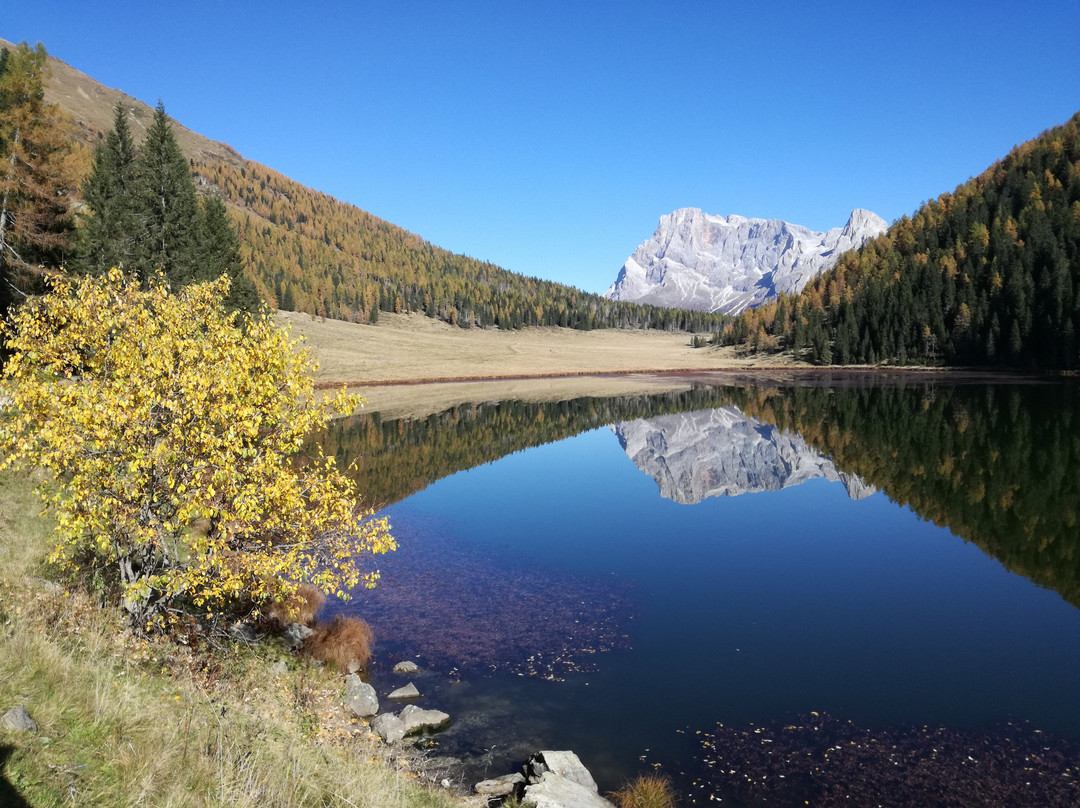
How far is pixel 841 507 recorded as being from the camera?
32781 millimetres

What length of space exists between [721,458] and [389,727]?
3770 cm

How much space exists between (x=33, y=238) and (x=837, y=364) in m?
154

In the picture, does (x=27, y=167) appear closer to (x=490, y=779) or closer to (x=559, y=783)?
(x=490, y=779)

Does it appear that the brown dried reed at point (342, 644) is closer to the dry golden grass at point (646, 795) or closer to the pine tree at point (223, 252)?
the dry golden grass at point (646, 795)

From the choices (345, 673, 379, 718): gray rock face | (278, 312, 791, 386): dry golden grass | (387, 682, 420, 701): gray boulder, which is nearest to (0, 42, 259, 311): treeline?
(345, 673, 379, 718): gray rock face

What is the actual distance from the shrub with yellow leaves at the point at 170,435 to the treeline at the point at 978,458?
23744mm

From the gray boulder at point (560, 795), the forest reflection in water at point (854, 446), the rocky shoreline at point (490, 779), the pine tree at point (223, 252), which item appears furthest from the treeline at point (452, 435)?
the gray boulder at point (560, 795)

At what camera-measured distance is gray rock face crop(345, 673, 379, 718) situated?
14.5 m

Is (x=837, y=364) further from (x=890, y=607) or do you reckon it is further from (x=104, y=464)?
(x=104, y=464)

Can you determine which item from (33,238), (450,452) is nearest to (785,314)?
(450,452)

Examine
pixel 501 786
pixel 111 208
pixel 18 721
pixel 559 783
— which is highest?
pixel 111 208

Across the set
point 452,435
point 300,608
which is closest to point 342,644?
point 300,608

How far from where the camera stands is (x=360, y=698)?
14820mm

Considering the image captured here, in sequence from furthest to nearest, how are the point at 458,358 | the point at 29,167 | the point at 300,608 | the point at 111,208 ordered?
the point at 458,358 < the point at 111,208 < the point at 29,167 < the point at 300,608
